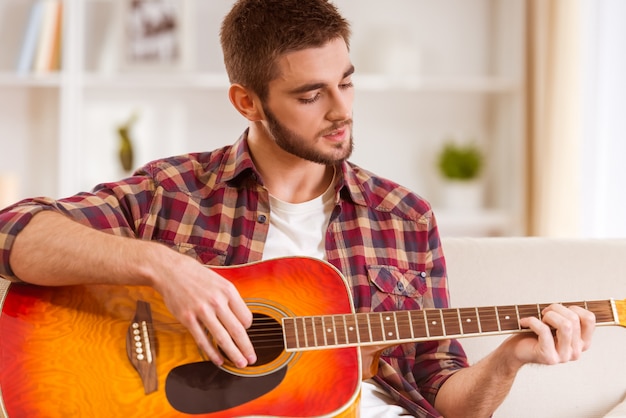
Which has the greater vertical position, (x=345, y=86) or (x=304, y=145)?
(x=345, y=86)

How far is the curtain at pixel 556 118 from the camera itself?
3.18m

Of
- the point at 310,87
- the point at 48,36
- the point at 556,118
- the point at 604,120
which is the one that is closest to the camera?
the point at 310,87

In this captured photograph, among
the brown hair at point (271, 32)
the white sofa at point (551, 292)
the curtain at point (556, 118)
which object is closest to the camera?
the brown hair at point (271, 32)

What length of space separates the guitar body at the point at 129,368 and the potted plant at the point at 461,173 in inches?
88.9

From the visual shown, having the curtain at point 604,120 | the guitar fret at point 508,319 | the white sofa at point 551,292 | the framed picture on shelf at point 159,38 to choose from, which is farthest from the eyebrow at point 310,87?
the framed picture on shelf at point 159,38

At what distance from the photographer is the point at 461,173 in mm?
3559

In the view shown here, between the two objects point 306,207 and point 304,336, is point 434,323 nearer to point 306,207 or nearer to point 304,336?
point 304,336

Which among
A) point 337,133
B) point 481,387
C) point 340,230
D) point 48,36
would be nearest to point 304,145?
point 337,133

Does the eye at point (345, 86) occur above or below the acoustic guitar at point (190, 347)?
above

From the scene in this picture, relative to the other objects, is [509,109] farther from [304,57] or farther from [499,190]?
[304,57]

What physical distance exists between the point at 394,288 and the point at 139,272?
51 centimetres

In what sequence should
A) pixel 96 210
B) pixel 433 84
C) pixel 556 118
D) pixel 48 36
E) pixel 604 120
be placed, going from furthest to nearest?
pixel 433 84
pixel 48 36
pixel 556 118
pixel 604 120
pixel 96 210

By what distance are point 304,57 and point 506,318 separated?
0.63m

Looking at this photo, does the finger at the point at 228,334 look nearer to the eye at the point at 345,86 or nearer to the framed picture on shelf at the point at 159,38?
the eye at the point at 345,86
